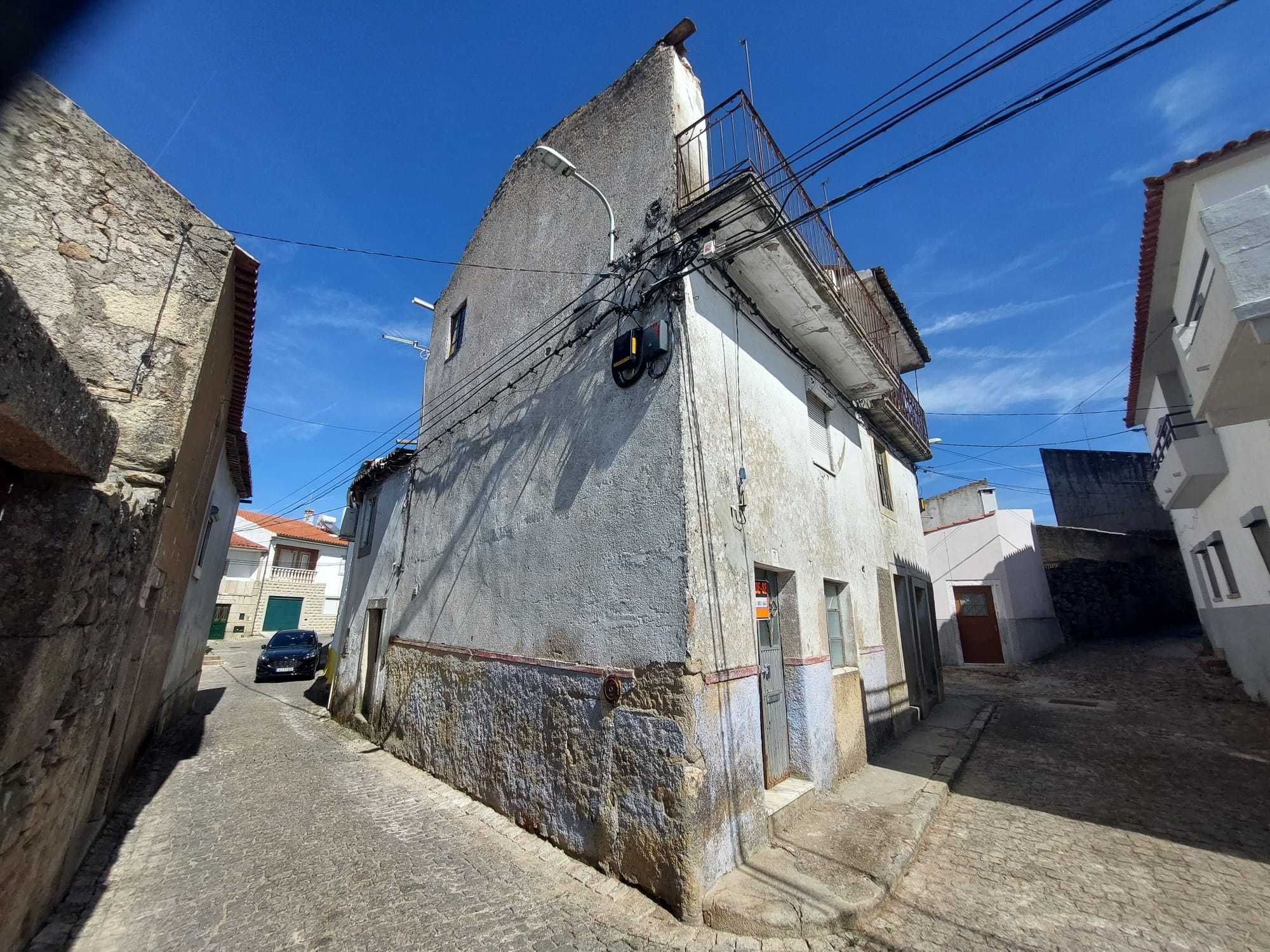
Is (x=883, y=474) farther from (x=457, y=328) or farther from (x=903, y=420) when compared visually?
(x=457, y=328)

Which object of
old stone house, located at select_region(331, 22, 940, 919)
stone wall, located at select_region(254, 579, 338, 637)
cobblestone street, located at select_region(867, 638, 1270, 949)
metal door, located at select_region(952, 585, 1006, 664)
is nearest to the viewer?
cobblestone street, located at select_region(867, 638, 1270, 949)

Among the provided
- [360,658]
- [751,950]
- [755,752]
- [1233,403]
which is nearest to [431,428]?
[360,658]

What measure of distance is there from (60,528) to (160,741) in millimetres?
8048

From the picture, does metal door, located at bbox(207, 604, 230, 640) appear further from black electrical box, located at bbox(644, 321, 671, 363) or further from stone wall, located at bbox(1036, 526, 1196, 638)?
stone wall, located at bbox(1036, 526, 1196, 638)

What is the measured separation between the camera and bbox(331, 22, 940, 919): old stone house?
4.22 m

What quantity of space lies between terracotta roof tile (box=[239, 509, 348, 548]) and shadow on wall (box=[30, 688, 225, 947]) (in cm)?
2293

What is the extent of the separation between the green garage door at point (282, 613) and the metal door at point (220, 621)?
64.4 inches

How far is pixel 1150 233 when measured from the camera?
7.09m

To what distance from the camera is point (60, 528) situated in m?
2.49

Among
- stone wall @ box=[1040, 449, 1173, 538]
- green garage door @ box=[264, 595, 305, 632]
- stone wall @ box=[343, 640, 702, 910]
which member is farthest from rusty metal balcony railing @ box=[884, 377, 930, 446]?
green garage door @ box=[264, 595, 305, 632]

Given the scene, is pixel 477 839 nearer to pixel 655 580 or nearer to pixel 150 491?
→ pixel 655 580

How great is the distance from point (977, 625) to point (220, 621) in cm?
3365

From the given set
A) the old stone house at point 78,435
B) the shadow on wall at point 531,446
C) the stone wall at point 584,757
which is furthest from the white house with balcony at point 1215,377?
the old stone house at point 78,435

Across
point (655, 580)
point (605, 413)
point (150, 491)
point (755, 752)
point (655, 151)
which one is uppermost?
point (655, 151)
